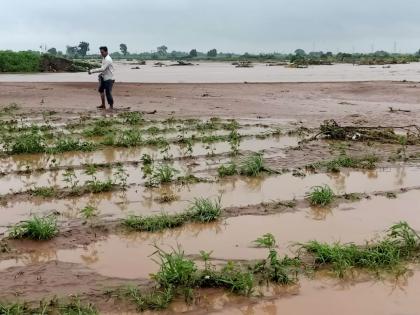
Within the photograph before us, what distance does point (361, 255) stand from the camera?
5.00 m

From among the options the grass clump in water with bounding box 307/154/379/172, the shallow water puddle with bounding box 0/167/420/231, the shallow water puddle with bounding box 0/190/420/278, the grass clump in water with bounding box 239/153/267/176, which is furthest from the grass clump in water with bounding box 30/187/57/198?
the grass clump in water with bounding box 307/154/379/172

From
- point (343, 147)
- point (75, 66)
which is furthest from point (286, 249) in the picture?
point (75, 66)

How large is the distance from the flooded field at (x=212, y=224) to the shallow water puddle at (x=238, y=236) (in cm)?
2

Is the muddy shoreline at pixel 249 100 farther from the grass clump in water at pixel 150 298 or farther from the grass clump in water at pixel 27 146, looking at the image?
the grass clump in water at pixel 150 298

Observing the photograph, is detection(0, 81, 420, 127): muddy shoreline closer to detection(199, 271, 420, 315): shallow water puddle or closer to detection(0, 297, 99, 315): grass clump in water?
detection(199, 271, 420, 315): shallow water puddle

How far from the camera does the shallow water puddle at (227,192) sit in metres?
6.54

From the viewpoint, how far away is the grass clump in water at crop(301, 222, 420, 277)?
4910 millimetres

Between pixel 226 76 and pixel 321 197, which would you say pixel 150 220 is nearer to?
pixel 321 197

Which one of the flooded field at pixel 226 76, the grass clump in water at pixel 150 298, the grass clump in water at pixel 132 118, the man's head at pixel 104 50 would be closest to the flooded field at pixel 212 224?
the grass clump in water at pixel 150 298

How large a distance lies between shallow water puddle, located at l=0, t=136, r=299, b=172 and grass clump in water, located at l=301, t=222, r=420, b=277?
182 inches

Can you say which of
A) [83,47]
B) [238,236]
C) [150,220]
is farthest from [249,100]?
[83,47]

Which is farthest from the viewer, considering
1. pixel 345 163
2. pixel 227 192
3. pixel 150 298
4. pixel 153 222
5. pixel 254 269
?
pixel 345 163

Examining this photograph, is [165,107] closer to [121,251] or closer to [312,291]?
[121,251]

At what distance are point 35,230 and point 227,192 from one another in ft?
9.23
